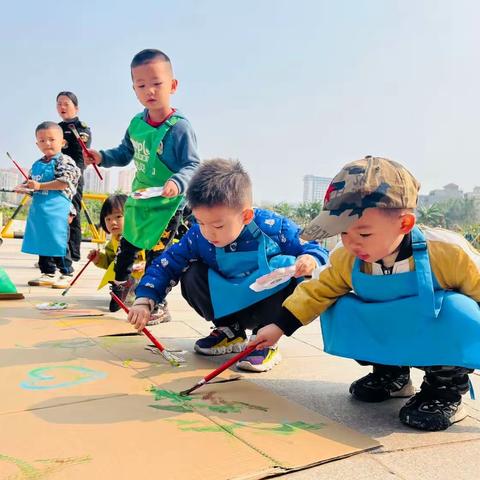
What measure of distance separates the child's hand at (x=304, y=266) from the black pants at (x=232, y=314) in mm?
130

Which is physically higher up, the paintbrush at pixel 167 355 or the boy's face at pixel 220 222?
the boy's face at pixel 220 222

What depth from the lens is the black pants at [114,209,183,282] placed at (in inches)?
95.8

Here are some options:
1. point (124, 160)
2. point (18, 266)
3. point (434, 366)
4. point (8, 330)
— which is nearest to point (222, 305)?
point (434, 366)

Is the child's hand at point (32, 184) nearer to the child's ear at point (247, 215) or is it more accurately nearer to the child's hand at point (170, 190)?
the child's hand at point (170, 190)

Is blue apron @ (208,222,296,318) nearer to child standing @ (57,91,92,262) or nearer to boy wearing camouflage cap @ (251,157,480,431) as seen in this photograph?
boy wearing camouflage cap @ (251,157,480,431)

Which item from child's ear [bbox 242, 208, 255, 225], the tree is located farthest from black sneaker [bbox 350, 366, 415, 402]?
the tree

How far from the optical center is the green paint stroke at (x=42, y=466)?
34.8 inches

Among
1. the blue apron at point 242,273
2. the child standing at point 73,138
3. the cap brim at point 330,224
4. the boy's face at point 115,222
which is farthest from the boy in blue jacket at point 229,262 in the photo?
the child standing at point 73,138

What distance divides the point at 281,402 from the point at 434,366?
0.37 metres

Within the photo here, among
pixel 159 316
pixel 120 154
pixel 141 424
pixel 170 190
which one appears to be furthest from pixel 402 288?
pixel 120 154

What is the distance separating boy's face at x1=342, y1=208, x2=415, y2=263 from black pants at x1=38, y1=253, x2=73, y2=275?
2.56 metres

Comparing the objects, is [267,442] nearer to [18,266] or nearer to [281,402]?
[281,402]

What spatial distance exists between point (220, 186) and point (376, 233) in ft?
1.69

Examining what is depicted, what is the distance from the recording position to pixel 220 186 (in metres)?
1.55
